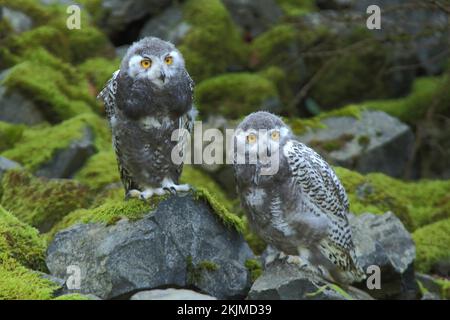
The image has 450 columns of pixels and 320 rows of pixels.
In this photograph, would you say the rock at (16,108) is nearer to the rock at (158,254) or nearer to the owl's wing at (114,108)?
the owl's wing at (114,108)

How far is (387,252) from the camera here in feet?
23.0

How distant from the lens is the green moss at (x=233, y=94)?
10.9 m

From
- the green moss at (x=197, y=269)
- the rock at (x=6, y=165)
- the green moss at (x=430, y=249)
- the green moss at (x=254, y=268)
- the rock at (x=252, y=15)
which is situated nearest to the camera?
the green moss at (x=197, y=269)

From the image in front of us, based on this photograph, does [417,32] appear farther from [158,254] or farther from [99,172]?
[158,254]

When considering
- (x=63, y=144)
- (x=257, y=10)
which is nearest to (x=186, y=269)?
(x=63, y=144)

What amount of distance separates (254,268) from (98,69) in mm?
5514

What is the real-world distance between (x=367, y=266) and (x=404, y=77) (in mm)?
6723

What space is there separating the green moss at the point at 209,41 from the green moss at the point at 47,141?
7.76 ft

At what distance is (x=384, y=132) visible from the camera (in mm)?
10312

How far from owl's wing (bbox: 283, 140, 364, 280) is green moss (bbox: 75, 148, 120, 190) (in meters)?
3.37

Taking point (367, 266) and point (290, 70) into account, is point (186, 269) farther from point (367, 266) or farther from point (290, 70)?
point (290, 70)

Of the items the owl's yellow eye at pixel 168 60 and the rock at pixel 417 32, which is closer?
the owl's yellow eye at pixel 168 60

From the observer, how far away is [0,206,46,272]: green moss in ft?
19.5

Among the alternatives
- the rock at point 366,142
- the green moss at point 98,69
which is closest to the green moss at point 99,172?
the green moss at point 98,69
